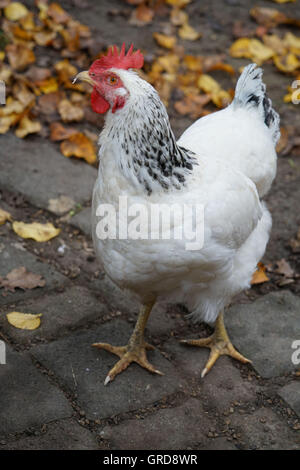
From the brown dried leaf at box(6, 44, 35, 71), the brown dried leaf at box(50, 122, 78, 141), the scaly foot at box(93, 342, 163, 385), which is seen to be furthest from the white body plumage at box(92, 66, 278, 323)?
the brown dried leaf at box(6, 44, 35, 71)

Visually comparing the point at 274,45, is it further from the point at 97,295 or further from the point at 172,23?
the point at 97,295

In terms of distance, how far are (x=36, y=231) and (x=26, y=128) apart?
106cm

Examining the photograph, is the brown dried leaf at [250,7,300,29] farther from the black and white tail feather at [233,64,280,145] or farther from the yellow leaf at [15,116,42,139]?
the yellow leaf at [15,116,42,139]

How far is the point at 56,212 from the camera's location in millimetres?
3699

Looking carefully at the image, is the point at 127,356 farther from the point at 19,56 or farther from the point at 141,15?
the point at 141,15

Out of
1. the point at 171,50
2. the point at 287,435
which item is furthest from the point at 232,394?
the point at 171,50

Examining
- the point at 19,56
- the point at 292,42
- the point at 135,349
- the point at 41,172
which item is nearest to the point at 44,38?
the point at 19,56

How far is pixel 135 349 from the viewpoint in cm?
292

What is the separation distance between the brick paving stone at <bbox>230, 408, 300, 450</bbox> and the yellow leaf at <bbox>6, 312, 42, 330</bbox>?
3.67 ft

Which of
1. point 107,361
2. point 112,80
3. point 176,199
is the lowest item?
point 107,361

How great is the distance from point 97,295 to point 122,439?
969 mm

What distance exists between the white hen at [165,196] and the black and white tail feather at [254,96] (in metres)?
0.36

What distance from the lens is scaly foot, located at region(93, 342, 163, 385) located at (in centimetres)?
285

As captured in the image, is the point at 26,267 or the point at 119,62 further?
the point at 26,267
